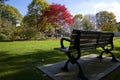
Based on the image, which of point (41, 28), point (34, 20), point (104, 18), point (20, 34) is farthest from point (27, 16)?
point (104, 18)

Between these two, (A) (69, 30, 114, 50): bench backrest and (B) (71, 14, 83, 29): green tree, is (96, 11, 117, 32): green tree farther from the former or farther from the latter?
(A) (69, 30, 114, 50): bench backrest

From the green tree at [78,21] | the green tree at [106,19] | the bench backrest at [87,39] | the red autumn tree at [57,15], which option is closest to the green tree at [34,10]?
the red autumn tree at [57,15]

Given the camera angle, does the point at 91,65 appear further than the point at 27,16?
No

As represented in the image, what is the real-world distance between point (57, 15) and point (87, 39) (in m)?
30.5

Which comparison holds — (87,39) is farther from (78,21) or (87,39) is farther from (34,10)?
(78,21)

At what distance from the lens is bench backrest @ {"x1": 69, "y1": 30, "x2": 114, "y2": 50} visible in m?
5.05

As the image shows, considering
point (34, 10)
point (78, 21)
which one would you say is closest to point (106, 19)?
point (78, 21)

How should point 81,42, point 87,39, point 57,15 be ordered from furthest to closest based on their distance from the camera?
point 57,15, point 87,39, point 81,42

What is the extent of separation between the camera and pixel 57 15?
35.8m

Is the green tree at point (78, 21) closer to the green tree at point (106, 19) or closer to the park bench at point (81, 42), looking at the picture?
the green tree at point (106, 19)

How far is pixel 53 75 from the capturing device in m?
5.21

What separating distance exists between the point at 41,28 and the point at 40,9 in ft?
14.7

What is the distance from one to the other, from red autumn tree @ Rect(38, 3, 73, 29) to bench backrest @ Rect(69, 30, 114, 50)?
29083 millimetres

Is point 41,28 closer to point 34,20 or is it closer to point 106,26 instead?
point 34,20
